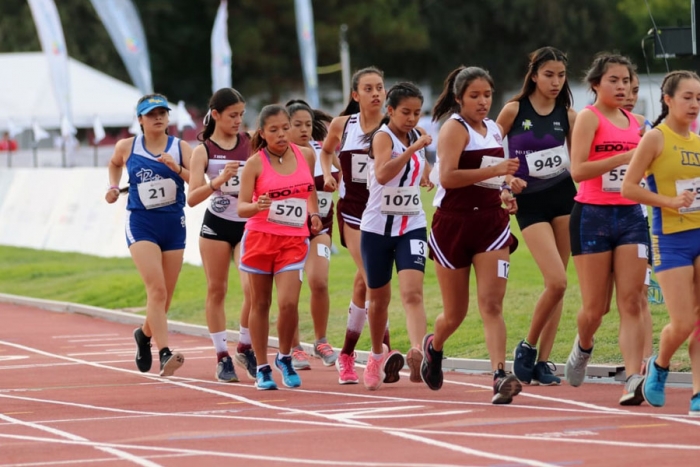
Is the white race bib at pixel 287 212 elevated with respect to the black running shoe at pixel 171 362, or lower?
elevated

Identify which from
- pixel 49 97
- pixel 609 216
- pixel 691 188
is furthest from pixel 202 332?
pixel 49 97

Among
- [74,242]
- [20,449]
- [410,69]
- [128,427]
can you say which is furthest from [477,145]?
[410,69]

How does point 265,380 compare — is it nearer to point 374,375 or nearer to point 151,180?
point 374,375

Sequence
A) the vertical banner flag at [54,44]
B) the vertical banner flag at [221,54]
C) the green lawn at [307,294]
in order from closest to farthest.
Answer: the green lawn at [307,294] → the vertical banner flag at [54,44] → the vertical banner flag at [221,54]

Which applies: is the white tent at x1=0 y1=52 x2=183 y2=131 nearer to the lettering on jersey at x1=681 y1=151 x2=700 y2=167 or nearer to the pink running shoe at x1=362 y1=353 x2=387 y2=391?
the pink running shoe at x1=362 y1=353 x2=387 y2=391

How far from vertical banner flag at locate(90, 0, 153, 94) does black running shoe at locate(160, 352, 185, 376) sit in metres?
26.2

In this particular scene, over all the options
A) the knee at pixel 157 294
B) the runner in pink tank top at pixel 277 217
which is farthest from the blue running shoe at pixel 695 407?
the knee at pixel 157 294

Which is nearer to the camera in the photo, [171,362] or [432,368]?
[432,368]

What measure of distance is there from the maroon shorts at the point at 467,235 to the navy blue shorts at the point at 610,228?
52 centimetres

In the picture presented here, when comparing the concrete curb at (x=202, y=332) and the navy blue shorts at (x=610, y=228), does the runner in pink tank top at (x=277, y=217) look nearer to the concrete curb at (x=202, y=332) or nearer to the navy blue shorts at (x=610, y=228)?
the concrete curb at (x=202, y=332)

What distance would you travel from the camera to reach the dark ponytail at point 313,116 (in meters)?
13.0

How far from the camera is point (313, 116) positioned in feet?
43.8

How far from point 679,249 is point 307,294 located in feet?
31.7

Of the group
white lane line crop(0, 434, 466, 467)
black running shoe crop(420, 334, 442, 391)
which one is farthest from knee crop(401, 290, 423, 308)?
white lane line crop(0, 434, 466, 467)
